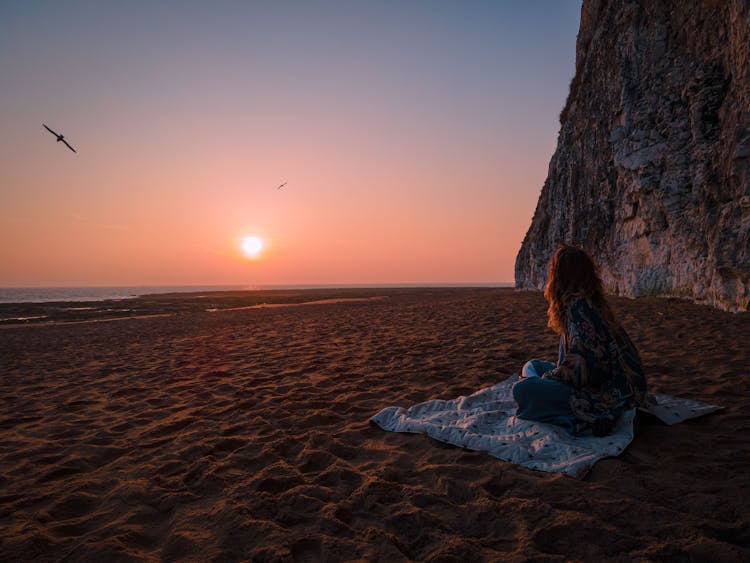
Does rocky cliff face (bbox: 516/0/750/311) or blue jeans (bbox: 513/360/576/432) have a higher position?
rocky cliff face (bbox: 516/0/750/311)

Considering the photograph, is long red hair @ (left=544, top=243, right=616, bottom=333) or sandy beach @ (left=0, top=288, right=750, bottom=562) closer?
sandy beach @ (left=0, top=288, right=750, bottom=562)

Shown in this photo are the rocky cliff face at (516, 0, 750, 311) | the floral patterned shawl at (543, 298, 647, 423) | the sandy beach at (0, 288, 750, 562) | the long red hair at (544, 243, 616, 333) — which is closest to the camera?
the sandy beach at (0, 288, 750, 562)

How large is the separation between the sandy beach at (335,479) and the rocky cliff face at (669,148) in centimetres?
587

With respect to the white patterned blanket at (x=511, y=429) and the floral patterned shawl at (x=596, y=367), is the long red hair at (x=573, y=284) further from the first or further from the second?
the white patterned blanket at (x=511, y=429)

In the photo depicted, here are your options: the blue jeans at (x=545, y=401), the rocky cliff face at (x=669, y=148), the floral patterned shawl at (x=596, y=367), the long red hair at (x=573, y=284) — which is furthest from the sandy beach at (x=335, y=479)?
the rocky cliff face at (x=669, y=148)

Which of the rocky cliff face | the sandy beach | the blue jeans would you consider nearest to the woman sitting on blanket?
the blue jeans

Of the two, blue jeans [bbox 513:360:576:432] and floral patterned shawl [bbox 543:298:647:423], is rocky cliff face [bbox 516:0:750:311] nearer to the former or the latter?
floral patterned shawl [bbox 543:298:647:423]

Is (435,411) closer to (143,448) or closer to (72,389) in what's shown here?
(143,448)

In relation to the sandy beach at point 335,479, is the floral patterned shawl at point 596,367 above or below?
above

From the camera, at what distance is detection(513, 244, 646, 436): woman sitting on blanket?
3391 mm

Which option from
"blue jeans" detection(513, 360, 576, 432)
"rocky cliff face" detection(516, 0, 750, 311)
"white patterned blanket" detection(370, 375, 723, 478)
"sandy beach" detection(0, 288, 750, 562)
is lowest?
"sandy beach" detection(0, 288, 750, 562)

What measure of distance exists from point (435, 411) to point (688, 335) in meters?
6.16

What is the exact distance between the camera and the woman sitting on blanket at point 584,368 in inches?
133

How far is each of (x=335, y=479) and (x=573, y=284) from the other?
2702 mm
